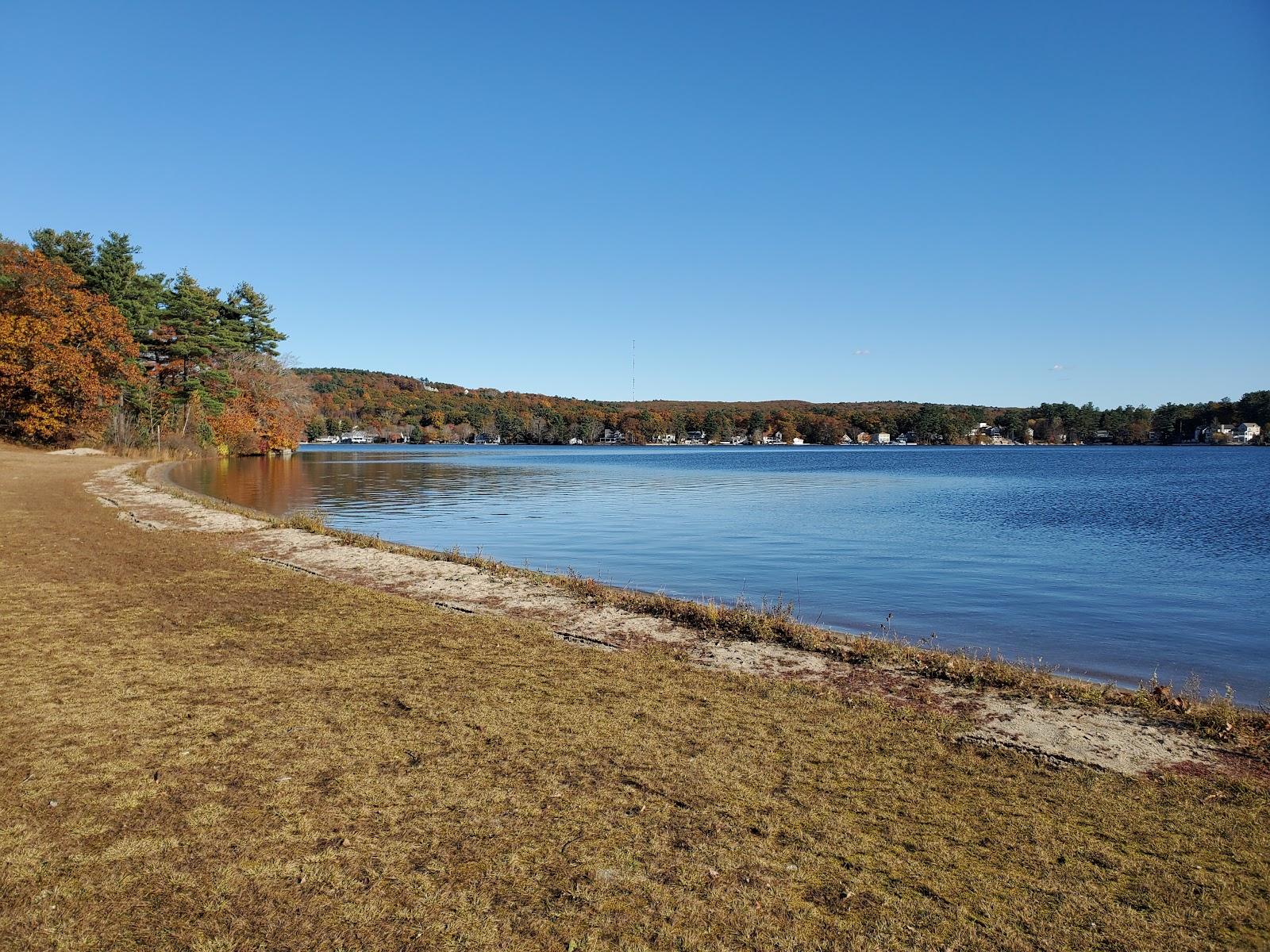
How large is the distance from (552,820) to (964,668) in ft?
15.9

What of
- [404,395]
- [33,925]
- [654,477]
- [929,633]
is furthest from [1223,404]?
[33,925]

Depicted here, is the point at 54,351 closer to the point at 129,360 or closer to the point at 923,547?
the point at 129,360

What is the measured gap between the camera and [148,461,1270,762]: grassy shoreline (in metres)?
6.11

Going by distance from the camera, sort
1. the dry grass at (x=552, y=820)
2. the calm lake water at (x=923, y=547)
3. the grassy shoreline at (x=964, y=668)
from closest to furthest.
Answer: the dry grass at (x=552, y=820) → the grassy shoreline at (x=964, y=668) → the calm lake water at (x=923, y=547)

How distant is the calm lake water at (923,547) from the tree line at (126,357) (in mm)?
12086

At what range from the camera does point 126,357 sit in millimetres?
50469

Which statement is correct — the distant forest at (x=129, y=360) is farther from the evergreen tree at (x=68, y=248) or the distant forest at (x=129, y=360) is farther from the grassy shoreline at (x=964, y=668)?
the grassy shoreline at (x=964, y=668)

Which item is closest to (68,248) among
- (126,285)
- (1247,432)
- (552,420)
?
(126,285)

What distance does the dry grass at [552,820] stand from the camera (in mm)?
3275

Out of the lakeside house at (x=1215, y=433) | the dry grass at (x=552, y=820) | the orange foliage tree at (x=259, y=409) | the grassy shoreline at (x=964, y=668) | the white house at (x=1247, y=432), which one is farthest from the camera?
the lakeside house at (x=1215, y=433)

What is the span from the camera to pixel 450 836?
3936 mm

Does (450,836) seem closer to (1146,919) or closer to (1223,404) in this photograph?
(1146,919)

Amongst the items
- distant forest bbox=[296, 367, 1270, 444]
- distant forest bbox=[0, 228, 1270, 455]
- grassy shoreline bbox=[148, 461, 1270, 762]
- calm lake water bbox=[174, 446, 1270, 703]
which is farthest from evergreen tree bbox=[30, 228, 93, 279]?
distant forest bbox=[296, 367, 1270, 444]

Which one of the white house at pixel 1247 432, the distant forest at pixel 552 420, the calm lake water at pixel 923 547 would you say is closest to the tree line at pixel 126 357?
the calm lake water at pixel 923 547
